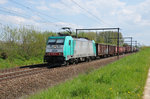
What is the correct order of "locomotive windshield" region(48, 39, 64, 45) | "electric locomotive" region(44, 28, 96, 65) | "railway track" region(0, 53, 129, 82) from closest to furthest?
"railway track" region(0, 53, 129, 82)
"electric locomotive" region(44, 28, 96, 65)
"locomotive windshield" region(48, 39, 64, 45)

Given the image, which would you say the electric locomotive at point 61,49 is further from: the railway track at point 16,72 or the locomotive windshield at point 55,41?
the railway track at point 16,72

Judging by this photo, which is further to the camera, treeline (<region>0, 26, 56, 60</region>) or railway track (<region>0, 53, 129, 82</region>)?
treeline (<region>0, 26, 56, 60</region>)

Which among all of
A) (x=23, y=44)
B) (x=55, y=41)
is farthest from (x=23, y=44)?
(x=55, y=41)

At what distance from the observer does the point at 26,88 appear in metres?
8.84

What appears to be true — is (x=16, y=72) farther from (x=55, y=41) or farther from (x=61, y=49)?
(x=55, y=41)

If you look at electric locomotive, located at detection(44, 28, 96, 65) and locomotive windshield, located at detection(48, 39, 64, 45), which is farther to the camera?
locomotive windshield, located at detection(48, 39, 64, 45)

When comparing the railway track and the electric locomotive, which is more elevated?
the electric locomotive

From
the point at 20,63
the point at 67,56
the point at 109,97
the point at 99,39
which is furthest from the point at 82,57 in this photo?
the point at 99,39

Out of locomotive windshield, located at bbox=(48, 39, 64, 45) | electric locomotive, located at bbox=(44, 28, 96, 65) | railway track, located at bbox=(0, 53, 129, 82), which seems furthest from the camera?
locomotive windshield, located at bbox=(48, 39, 64, 45)

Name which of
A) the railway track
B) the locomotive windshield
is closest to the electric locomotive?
the locomotive windshield

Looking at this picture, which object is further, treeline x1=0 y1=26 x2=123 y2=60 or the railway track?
treeline x1=0 y1=26 x2=123 y2=60

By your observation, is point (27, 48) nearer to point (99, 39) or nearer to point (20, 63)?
point (20, 63)

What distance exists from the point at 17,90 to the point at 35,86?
50.4 inches

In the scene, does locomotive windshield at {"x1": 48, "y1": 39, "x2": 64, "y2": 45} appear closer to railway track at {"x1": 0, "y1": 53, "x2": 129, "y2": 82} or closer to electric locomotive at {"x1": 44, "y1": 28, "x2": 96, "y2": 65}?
electric locomotive at {"x1": 44, "y1": 28, "x2": 96, "y2": 65}
